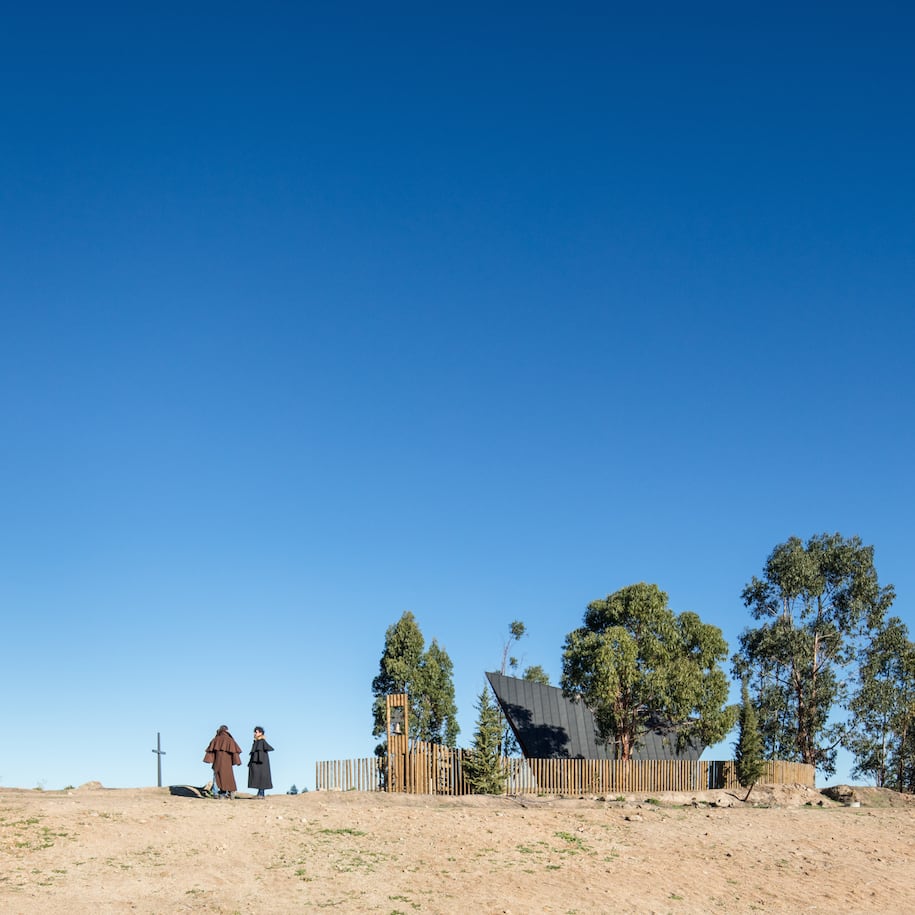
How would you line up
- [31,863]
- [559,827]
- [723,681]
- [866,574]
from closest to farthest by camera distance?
[31,863] < [559,827] < [723,681] < [866,574]

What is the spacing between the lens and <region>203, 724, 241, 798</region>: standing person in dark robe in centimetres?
2533

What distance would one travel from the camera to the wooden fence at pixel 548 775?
94.4 ft

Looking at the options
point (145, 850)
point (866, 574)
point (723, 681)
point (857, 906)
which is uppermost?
point (866, 574)

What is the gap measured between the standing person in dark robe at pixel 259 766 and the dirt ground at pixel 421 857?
0.50m

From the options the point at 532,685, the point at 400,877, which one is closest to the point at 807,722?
the point at 532,685

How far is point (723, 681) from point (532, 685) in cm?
799

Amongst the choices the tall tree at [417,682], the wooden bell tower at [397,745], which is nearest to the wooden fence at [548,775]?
the wooden bell tower at [397,745]

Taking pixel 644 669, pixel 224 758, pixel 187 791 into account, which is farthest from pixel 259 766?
pixel 644 669

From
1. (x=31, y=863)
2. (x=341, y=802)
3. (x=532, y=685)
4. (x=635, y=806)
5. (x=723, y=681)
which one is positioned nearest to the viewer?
(x=31, y=863)

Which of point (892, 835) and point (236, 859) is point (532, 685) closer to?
point (892, 835)

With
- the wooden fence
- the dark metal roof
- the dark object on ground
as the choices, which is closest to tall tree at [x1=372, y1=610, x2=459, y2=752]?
the dark metal roof

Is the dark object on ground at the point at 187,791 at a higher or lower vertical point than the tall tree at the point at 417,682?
lower

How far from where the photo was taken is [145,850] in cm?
1966

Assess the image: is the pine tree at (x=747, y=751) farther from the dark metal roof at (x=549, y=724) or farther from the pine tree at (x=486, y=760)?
the pine tree at (x=486, y=760)
